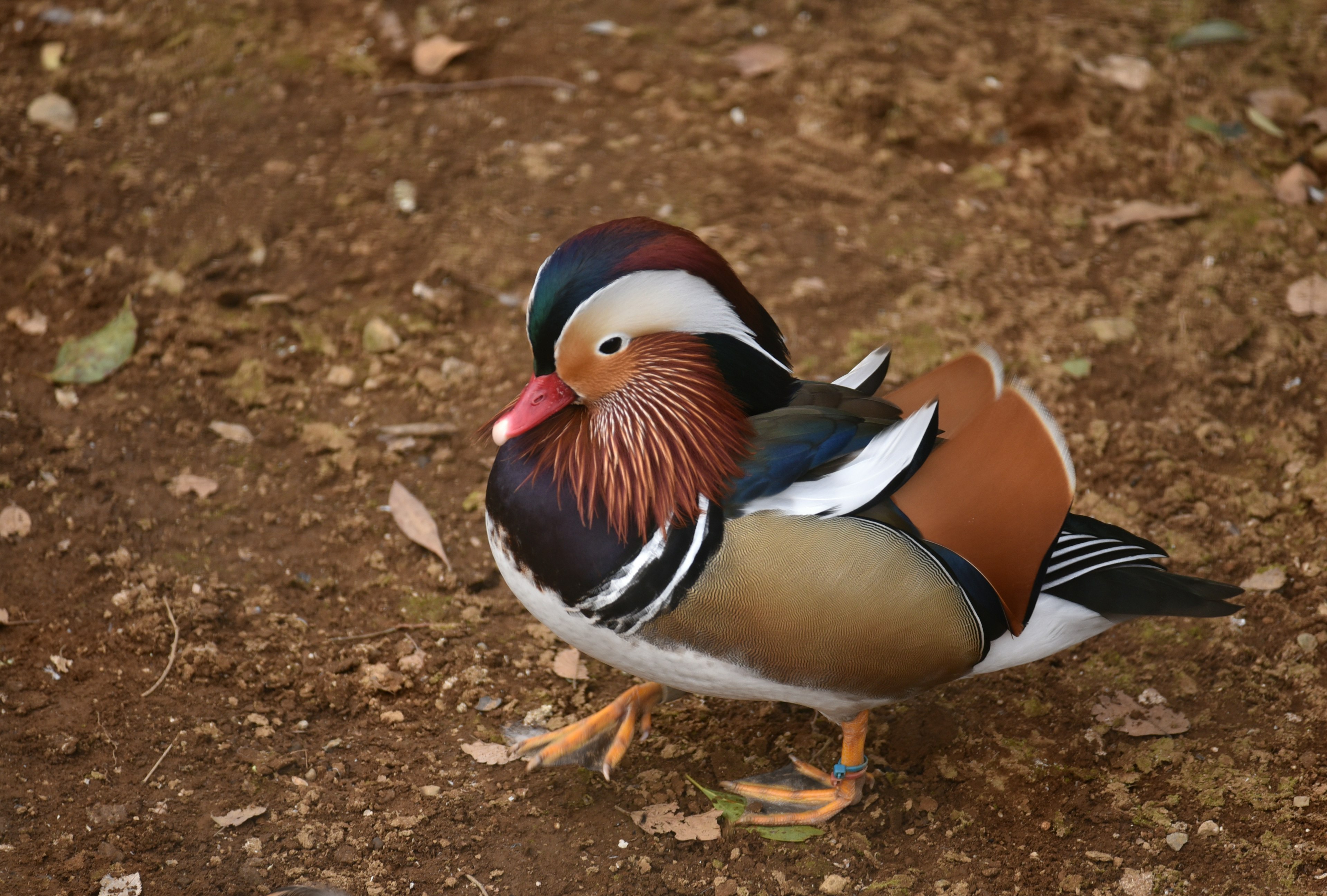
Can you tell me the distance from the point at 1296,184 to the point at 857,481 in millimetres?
2821

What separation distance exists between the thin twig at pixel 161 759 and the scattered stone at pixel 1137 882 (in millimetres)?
2018

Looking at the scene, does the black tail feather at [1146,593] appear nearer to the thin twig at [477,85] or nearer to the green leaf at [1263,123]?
the green leaf at [1263,123]

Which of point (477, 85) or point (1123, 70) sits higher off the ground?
point (477, 85)

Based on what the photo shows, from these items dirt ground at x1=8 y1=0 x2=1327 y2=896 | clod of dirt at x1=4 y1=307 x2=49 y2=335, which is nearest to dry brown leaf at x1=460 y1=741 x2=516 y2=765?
dirt ground at x1=8 y1=0 x2=1327 y2=896

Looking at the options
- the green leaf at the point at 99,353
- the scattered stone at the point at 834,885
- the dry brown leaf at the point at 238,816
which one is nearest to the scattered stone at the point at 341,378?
the green leaf at the point at 99,353

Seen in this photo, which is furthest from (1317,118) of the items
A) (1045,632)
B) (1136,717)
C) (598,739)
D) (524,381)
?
(598,739)

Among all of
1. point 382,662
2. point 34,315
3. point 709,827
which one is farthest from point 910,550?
point 34,315

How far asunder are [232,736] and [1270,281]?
338 cm

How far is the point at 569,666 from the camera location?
2840 mm

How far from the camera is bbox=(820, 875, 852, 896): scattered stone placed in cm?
230

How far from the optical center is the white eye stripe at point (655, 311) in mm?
2045

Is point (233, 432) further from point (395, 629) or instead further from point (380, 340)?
point (395, 629)

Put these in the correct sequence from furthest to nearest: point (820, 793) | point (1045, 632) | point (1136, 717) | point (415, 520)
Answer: point (415, 520) → point (1136, 717) → point (820, 793) → point (1045, 632)

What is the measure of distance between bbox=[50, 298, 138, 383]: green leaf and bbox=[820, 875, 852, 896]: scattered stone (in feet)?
8.24
